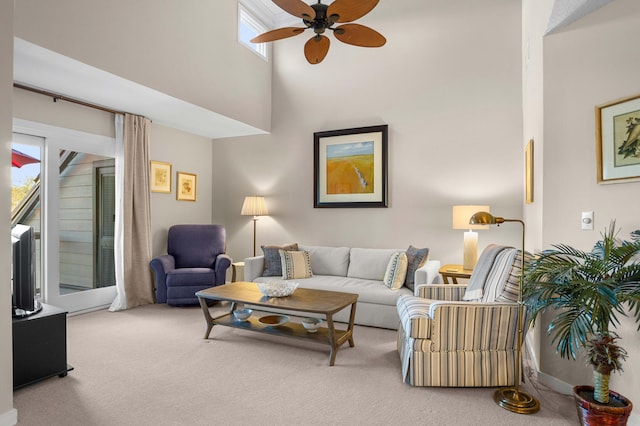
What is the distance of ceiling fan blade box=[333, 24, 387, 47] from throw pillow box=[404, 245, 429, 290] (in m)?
2.21

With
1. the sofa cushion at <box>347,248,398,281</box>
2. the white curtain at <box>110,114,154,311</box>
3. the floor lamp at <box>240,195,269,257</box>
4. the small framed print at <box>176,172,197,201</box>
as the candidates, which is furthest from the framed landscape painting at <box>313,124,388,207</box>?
the white curtain at <box>110,114,154,311</box>

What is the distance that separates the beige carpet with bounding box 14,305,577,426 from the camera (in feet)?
7.30

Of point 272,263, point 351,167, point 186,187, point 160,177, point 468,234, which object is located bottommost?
point 272,263

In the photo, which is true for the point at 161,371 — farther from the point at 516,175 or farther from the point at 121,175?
the point at 516,175

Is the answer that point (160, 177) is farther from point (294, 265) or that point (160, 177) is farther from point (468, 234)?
point (468, 234)

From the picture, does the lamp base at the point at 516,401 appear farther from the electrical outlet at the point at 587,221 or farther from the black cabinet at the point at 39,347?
the black cabinet at the point at 39,347

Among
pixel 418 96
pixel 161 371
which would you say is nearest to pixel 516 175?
pixel 418 96

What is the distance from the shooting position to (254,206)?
5539 mm

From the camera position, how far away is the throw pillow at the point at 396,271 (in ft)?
13.3

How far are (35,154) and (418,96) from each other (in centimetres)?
446

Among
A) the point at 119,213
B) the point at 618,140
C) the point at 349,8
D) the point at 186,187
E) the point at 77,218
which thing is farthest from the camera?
the point at 186,187

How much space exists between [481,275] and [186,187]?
4.43 metres

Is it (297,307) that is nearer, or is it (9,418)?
(9,418)

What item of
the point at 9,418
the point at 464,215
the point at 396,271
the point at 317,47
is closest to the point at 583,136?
the point at 464,215
